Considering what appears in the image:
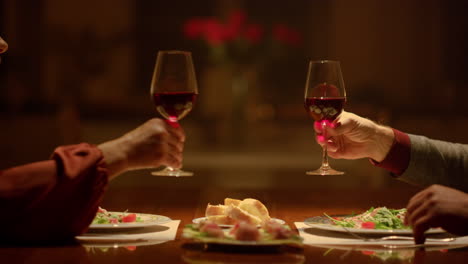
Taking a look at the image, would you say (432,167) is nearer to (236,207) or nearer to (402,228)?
(402,228)

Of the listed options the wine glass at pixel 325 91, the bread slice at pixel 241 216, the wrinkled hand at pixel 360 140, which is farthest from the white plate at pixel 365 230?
the wrinkled hand at pixel 360 140

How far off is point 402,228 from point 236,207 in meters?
0.37

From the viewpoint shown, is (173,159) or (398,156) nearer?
(173,159)

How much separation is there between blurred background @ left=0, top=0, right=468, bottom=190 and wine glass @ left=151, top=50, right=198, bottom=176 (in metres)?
4.79

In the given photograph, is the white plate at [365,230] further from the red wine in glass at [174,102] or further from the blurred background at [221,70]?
the blurred background at [221,70]

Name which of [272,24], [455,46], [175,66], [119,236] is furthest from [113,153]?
[455,46]

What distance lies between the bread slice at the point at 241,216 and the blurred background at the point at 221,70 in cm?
497

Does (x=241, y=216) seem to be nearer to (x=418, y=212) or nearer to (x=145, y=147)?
(x=145, y=147)

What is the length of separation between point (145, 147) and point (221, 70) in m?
5.18

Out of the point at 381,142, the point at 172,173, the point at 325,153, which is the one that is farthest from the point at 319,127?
the point at 172,173

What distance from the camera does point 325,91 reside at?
70.8 inches

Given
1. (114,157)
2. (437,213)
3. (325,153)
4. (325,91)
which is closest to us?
(437,213)

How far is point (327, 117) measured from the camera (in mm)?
1851

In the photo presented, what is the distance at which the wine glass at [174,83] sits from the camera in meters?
1.61
